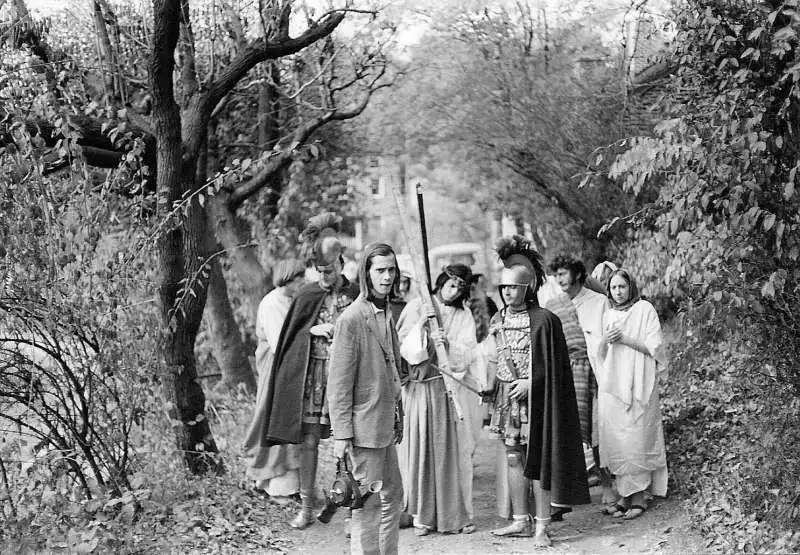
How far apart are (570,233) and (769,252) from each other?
992 cm

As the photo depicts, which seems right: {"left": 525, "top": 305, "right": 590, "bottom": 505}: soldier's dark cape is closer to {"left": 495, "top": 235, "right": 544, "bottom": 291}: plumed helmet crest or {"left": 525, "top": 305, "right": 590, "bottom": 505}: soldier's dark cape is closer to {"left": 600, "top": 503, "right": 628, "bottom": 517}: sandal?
{"left": 495, "top": 235, "right": 544, "bottom": 291}: plumed helmet crest

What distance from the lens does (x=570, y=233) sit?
16344mm

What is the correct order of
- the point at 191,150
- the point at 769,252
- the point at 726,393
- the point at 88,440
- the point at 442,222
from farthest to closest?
the point at 442,222 → the point at 726,393 → the point at 191,150 → the point at 88,440 → the point at 769,252

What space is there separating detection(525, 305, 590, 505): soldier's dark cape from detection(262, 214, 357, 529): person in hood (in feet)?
5.18

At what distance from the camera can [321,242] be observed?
8.01 m

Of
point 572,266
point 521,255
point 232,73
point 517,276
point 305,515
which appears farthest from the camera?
point 572,266

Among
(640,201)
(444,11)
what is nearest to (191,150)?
(640,201)

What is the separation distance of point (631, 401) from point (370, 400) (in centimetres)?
310

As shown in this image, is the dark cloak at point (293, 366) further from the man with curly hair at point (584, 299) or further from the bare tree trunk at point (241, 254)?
the bare tree trunk at point (241, 254)

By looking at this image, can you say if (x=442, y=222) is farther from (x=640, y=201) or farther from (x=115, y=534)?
(x=115, y=534)

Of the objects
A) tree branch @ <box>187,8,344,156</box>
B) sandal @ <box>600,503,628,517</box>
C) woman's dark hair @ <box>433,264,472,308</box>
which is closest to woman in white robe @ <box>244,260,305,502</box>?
woman's dark hair @ <box>433,264,472,308</box>

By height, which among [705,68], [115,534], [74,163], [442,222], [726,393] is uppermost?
[442,222]

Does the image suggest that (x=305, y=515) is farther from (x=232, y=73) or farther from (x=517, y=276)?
(x=232, y=73)

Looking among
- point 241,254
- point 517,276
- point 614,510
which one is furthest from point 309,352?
point 241,254
